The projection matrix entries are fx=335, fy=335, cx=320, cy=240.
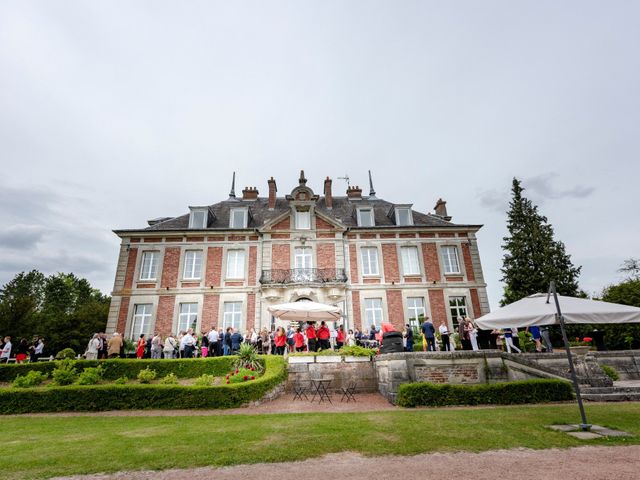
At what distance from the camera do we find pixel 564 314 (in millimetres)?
6168

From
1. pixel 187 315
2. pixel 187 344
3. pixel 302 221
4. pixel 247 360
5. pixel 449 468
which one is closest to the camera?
pixel 449 468

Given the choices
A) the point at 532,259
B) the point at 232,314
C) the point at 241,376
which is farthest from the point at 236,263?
the point at 532,259

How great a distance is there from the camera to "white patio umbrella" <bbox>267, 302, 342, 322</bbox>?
12266 mm

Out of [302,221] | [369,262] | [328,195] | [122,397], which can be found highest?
[328,195]

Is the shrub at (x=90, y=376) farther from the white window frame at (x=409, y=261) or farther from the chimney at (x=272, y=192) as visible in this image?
the white window frame at (x=409, y=261)

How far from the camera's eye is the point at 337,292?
64.5 feet

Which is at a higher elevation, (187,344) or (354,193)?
(354,193)

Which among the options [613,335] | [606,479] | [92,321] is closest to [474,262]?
[613,335]

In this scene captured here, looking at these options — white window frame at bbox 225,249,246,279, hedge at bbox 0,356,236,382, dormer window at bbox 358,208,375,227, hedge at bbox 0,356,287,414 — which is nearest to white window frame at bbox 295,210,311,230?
dormer window at bbox 358,208,375,227

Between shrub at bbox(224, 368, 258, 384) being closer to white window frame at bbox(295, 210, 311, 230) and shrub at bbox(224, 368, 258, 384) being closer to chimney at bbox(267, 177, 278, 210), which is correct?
white window frame at bbox(295, 210, 311, 230)

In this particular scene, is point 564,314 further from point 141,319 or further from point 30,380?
point 141,319

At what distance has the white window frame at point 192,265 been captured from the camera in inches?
802

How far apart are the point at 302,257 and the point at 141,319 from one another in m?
10.0

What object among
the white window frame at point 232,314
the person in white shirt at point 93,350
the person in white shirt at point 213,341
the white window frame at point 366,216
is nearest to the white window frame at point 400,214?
the white window frame at point 366,216
